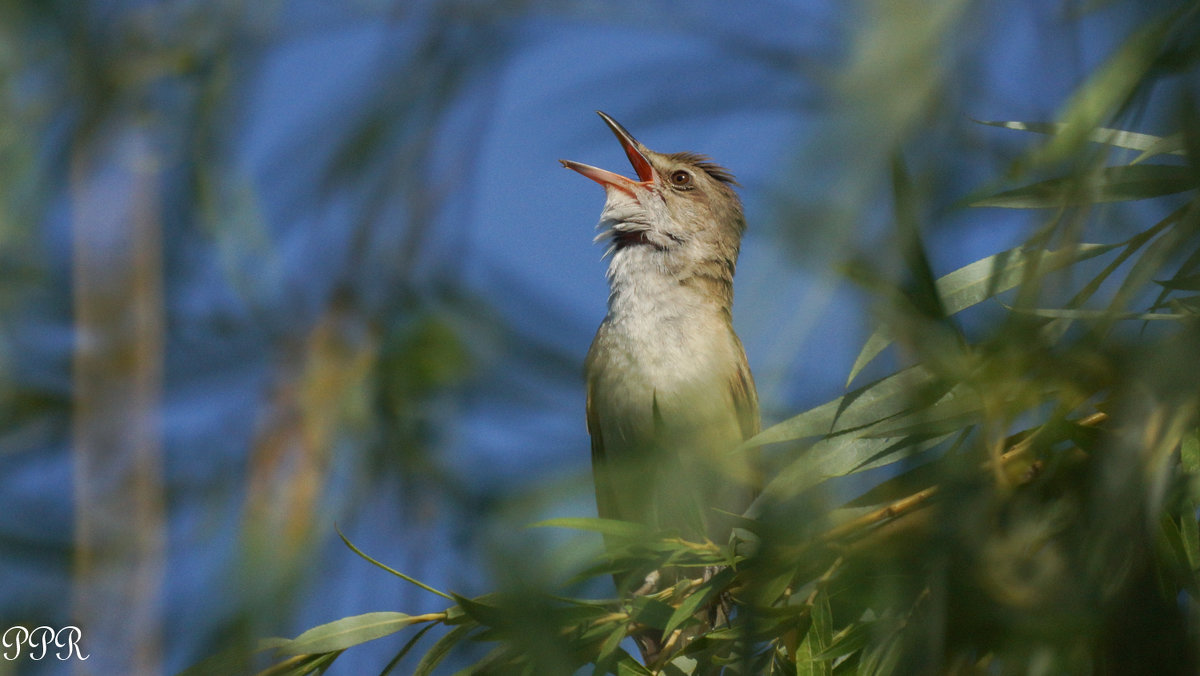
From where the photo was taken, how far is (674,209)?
15.8 ft

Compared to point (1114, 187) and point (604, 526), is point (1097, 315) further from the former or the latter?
point (604, 526)

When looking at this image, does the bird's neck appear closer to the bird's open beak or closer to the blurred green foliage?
the bird's open beak

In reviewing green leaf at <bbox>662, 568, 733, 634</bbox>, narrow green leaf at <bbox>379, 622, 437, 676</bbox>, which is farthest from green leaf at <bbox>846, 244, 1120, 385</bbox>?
narrow green leaf at <bbox>379, 622, 437, 676</bbox>

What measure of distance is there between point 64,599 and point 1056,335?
129 cm

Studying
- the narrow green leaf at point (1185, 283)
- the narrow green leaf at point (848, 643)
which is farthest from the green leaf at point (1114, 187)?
the narrow green leaf at point (848, 643)

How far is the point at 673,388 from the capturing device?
3945 millimetres

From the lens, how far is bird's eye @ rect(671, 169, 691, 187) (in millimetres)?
5086

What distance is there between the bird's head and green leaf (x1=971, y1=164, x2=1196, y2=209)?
308 cm

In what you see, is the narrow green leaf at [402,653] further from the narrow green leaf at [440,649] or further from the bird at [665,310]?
the bird at [665,310]

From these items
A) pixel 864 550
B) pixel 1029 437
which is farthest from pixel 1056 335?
pixel 864 550

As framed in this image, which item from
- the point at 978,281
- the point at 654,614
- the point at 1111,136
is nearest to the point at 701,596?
the point at 654,614

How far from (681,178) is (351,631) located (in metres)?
3.83

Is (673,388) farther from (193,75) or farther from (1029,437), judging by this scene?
(193,75)

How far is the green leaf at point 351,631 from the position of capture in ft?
5.13
